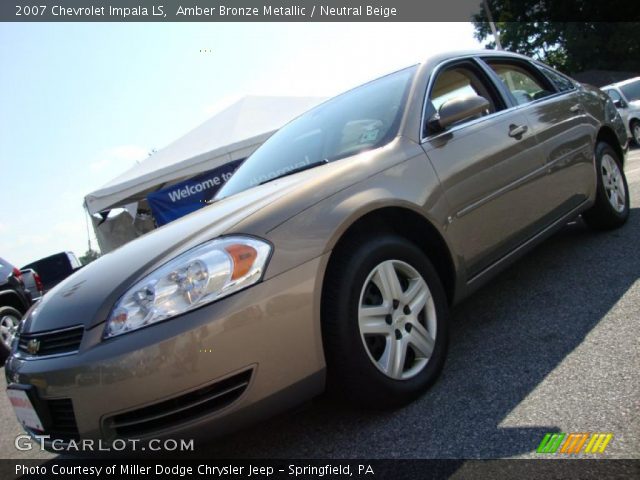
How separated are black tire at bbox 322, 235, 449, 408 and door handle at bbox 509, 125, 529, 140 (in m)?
1.29

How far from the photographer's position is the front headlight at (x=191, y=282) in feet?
5.73

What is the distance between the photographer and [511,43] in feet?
98.8

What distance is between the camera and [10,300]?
6.86 meters

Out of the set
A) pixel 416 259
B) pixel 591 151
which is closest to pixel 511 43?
pixel 591 151

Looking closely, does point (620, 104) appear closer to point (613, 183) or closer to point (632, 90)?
point (632, 90)

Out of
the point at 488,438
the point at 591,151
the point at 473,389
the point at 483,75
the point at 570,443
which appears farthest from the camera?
the point at 591,151

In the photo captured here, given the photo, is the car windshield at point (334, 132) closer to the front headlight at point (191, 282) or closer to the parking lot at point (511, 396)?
the front headlight at point (191, 282)

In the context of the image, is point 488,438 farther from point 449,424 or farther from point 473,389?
point 473,389

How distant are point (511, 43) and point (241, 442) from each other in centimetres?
3233

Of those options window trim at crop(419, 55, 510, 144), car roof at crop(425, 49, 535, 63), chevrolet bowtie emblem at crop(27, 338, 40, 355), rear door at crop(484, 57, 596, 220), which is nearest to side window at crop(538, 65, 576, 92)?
rear door at crop(484, 57, 596, 220)

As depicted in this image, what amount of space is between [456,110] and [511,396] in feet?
4.31

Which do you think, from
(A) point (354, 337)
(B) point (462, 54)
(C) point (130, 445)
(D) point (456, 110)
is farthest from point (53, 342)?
(B) point (462, 54)

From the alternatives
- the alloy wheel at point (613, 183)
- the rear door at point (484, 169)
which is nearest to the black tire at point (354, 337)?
the rear door at point (484, 169)

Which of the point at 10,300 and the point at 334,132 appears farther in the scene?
the point at 10,300
